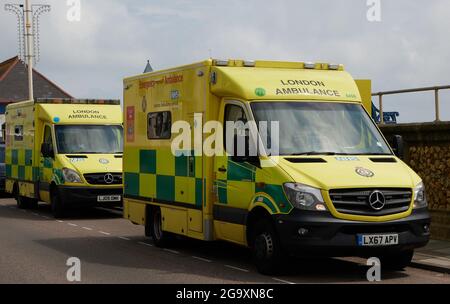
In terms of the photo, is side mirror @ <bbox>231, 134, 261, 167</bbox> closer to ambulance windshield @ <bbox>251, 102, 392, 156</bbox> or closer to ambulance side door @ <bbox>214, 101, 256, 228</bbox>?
ambulance side door @ <bbox>214, 101, 256, 228</bbox>

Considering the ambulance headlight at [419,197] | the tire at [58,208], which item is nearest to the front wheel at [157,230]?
the ambulance headlight at [419,197]

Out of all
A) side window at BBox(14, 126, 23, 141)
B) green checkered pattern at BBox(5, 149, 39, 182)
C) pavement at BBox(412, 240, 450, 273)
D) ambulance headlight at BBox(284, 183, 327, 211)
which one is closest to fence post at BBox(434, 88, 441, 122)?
pavement at BBox(412, 240, 450, 273)

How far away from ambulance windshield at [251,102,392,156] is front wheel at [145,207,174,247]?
3.33 meters

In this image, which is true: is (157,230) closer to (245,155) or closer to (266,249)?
(245,155)

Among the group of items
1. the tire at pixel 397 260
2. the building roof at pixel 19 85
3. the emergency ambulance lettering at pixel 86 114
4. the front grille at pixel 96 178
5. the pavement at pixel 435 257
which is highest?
the building roof at pixel 19 85

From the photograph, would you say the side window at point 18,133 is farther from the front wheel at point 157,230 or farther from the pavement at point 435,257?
the pavement at point 435,257

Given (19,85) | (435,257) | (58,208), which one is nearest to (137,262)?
(435,257)

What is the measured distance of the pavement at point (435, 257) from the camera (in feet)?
36.3

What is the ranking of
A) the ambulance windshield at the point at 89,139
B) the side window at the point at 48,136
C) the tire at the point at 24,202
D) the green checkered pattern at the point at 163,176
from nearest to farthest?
the green checkered pattern at the point at 163,176 < the ambulance windshield at the point at 89,139 < the side window at the point at 48,136 < the tire at the point at 24,202

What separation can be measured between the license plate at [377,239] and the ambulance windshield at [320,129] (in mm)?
1250

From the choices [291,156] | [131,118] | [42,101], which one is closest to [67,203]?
[42,101]

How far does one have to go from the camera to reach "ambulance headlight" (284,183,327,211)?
9.70 metres

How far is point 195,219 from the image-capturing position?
11.9 m
